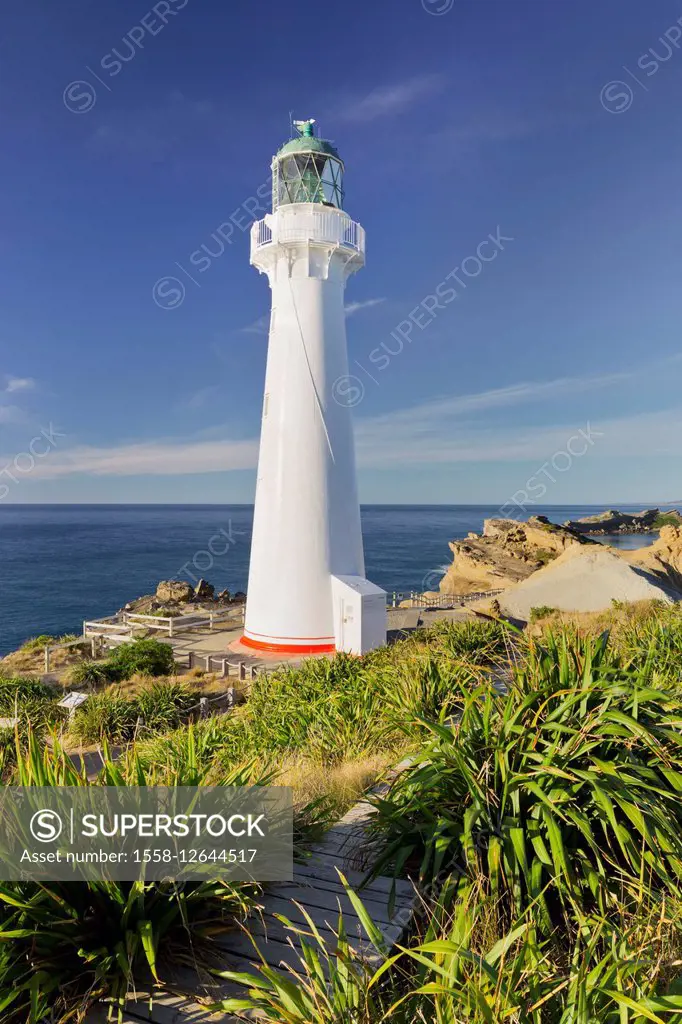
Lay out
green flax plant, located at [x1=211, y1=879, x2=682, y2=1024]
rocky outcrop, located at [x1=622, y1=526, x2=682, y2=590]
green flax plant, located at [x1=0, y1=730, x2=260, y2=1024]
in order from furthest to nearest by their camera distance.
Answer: rocky outcrop, located at [x1=622, y1=526, x2=682, y2=590]
green flax plant, located at [x1=0, y1=730, x2=260, y2=1024]
green flax plant, located at [x1=211, y1=879, x2=682, y2=1024]

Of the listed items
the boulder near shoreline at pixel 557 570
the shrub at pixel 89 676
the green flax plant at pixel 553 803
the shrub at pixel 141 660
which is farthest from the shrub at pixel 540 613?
the green flax plant at pixel 553 803

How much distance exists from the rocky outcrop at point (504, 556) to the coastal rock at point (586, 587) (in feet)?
32.2

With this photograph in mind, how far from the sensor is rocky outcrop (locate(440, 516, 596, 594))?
32.8 meters

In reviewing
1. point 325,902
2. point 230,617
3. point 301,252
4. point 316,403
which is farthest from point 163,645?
point 325,902

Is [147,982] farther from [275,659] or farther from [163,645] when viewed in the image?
[163,645]

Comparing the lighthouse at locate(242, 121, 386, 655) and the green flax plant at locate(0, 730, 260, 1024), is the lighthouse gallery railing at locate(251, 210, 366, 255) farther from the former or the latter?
the green flax plant at locate(0, 730, 260, 1024)

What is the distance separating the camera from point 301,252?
15.7 metres

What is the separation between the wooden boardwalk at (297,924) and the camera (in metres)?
2.75

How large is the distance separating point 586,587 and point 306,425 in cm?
1077

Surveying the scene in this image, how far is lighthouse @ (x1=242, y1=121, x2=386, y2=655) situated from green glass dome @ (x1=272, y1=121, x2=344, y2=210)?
1.0 inches

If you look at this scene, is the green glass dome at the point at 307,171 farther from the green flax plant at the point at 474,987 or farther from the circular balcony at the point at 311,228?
the green flax plant at the point at 474,987

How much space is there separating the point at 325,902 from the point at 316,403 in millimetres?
13185

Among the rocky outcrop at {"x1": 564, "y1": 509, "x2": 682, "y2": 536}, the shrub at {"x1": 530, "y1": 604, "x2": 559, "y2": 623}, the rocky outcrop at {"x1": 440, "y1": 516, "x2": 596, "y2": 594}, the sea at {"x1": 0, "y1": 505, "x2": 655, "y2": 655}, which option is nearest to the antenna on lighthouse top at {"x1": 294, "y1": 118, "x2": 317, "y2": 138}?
the sea at {"x1": 0, "y1": 505, "x2": 655, "y2": 655}

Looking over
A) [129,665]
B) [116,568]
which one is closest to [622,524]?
[116,568]
